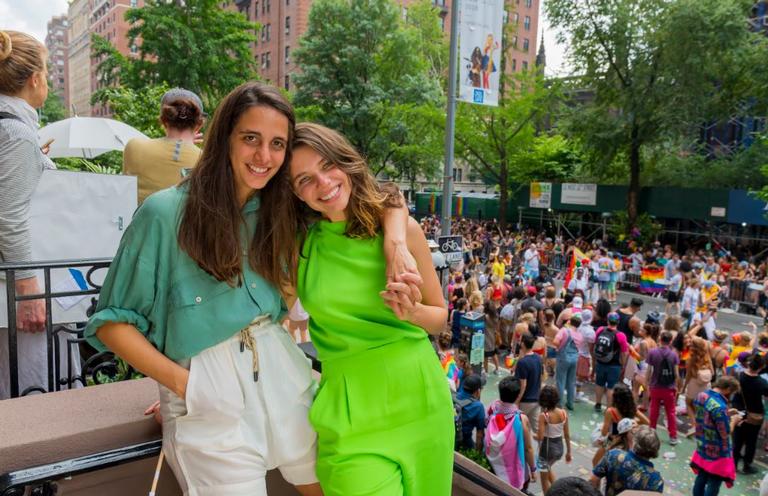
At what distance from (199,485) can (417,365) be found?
2.70 ft

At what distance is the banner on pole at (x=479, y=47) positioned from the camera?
963 cm

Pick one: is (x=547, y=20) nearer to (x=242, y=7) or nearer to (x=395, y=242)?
(x=395, y=242)

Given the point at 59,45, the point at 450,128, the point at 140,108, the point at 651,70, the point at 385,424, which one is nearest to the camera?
the point at 385,424

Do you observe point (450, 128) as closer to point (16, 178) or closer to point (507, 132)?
point (16, 178)

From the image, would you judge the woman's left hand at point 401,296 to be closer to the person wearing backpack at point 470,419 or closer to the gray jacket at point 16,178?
the gray jacket at point 16,178

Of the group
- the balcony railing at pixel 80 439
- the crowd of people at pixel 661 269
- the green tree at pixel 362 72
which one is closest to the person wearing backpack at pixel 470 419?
the balcony railing at pixel 80 439

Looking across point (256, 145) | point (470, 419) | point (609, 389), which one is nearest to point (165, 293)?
point (256, 145)

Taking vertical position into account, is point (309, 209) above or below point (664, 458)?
above

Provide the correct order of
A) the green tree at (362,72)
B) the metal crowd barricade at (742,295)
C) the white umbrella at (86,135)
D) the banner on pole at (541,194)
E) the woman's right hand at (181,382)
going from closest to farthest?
the woman's right hand at (181,382), the white umbrella at (86,135), the metal crowd barricade at (742,295), the green tree at (362,72), the banner on pole at (541,194)

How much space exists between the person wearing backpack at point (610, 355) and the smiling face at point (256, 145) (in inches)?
361

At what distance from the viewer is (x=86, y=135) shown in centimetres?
782

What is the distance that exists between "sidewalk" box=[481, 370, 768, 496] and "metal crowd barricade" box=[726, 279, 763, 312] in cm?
1132

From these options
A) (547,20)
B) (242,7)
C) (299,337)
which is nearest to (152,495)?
(299,337)

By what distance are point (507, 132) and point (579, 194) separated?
17.9ft
